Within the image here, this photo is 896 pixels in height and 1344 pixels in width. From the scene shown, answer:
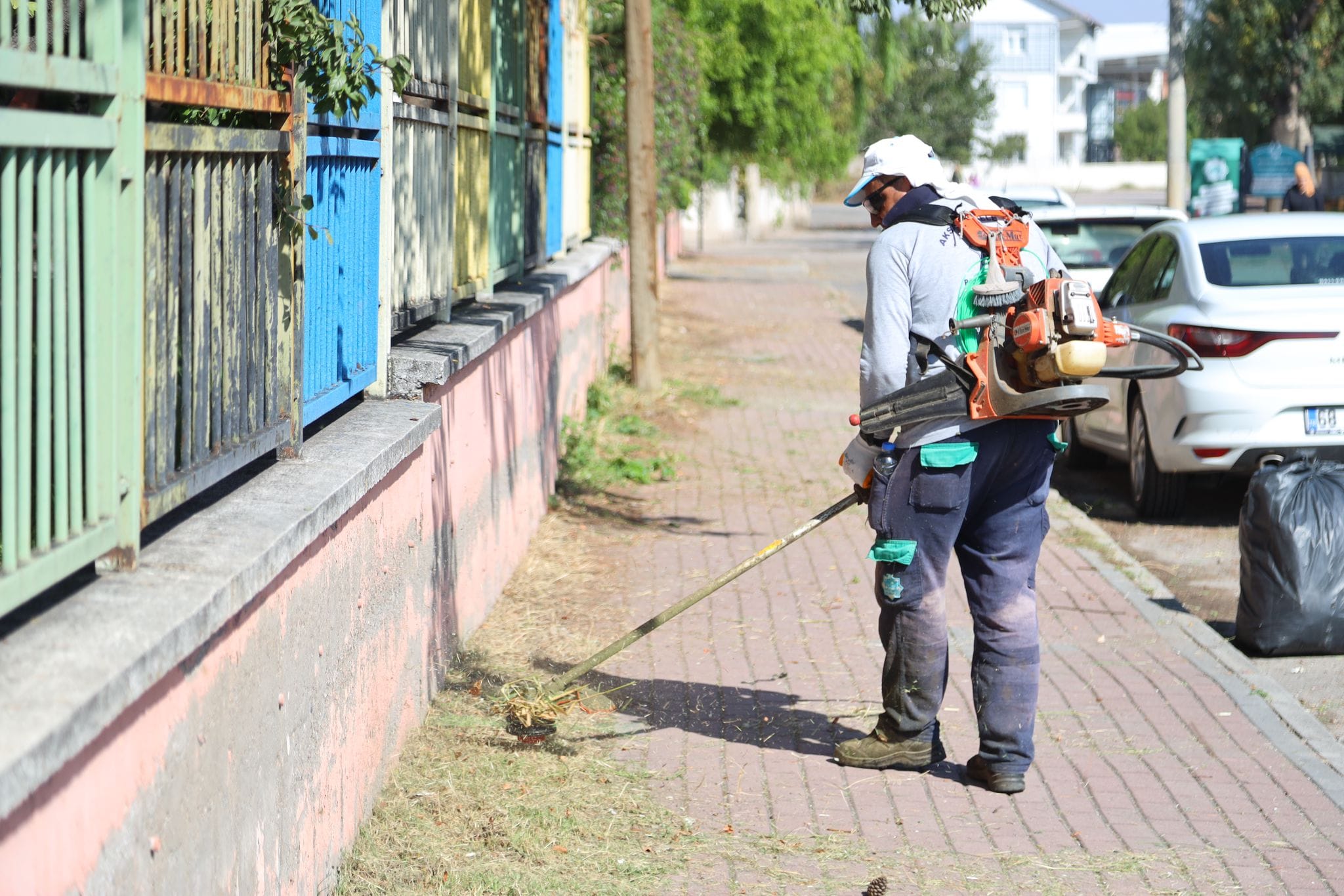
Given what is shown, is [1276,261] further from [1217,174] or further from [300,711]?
[1217,174]

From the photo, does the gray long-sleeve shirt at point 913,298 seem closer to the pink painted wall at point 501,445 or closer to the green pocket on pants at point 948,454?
the green pocket on pants at point 948,454

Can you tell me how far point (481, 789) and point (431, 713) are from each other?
70 centimetres

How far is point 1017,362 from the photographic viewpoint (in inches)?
175

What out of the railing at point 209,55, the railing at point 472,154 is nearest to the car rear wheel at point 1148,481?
the railing at point 472,154

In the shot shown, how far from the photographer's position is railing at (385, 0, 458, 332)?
18.5 ft

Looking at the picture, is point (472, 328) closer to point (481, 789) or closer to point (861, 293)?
point (481, 789)

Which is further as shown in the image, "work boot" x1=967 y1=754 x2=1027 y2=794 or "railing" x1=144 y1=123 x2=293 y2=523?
"work boot" x1=967 y1=754 x2=1027 y2=794

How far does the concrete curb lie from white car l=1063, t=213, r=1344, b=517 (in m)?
0.74

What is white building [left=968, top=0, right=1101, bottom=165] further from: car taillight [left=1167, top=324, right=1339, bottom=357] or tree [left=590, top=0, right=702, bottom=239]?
car taillight [left=1167, top=324, right=1339, bottom=357]

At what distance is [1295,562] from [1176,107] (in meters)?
15.2

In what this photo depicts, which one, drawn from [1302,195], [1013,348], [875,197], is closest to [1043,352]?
[1013,348]

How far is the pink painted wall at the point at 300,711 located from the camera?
2.40 metres

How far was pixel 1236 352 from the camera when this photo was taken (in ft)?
26.7

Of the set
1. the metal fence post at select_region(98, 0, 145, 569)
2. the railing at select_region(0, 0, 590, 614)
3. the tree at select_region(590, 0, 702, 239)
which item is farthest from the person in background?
the metal fence post at select_region(98, 0, 145, 569)
